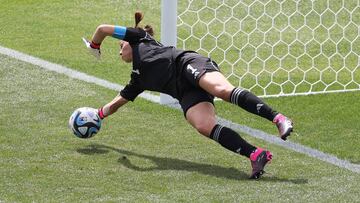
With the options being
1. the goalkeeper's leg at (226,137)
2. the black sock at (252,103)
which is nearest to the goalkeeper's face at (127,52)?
the goalkeeper's leg at (226,137)

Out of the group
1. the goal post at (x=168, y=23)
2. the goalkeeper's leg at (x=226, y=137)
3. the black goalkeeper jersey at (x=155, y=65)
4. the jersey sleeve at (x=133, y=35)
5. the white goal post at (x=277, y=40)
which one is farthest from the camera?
the white goal post at (x=277, y=40)

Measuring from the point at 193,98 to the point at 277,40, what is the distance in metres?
4.30

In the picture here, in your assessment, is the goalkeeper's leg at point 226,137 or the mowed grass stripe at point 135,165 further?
the goalkeeper's leg at point 226,137

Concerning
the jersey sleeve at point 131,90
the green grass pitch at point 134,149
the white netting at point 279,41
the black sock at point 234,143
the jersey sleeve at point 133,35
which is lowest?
the white netting at point 279,41

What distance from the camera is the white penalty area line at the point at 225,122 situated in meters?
7.71

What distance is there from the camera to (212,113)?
24.5 ft

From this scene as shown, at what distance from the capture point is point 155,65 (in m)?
7.78

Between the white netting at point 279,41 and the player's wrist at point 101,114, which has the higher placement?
the player's wrist at point 101,114

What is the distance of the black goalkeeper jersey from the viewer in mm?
7684

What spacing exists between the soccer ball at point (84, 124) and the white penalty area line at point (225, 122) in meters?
1.32

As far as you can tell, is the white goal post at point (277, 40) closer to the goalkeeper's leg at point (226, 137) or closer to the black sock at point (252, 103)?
the goalkeeper's leg at point (226, 137)

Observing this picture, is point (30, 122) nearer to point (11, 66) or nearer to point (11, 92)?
point (11, 92)

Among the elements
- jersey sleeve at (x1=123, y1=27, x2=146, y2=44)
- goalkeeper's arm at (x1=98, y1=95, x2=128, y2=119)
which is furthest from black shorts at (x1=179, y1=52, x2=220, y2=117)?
goalkeeper's arm at (x1=98, y1=95, x2=128, y2=119)

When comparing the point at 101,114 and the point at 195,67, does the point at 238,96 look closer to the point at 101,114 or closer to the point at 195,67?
the point at 195,67
